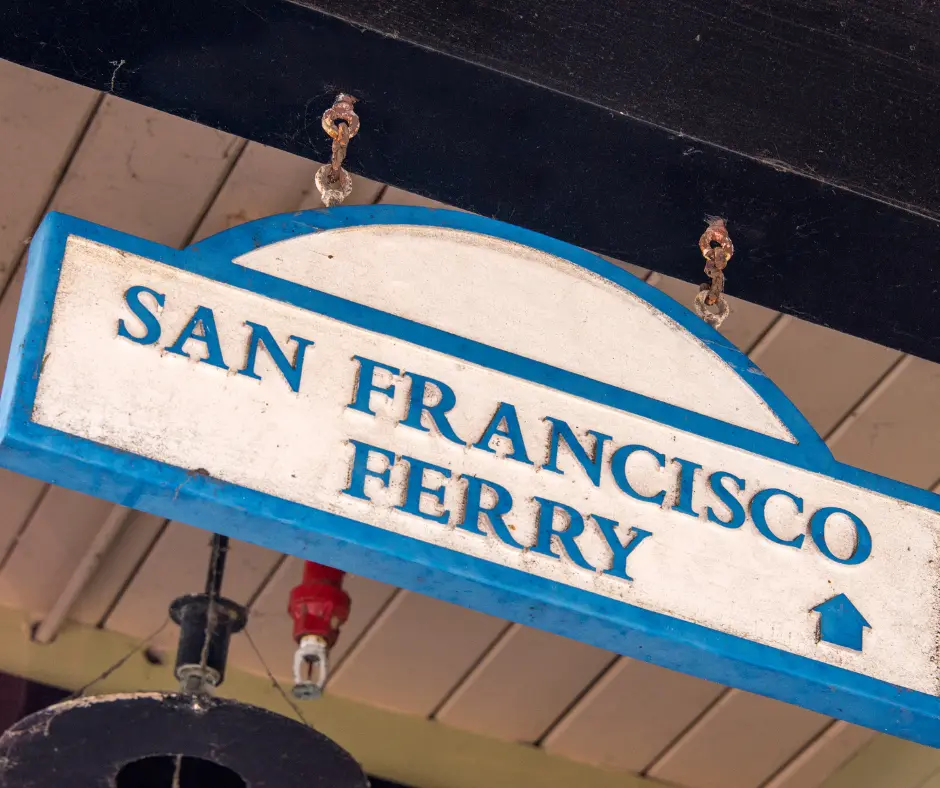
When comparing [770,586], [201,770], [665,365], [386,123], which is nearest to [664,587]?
[770,586]

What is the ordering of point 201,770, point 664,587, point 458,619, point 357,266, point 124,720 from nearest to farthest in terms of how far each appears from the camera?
point 664,587 → point 357,266 → point 124,720 → point 201,770 → point 458,619

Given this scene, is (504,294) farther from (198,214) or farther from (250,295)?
(198,214)

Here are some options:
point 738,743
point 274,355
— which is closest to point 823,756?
point 738,743

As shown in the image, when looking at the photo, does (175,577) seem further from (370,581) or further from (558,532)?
(558,532)

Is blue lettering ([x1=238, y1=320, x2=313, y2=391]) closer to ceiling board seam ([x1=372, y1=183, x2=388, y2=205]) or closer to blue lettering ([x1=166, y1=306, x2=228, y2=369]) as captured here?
blue lettering ([x1=166, y1=306, x2=228, y2=369])

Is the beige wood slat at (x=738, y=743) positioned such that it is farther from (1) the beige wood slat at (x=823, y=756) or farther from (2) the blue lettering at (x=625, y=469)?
(2) the blue lettering at (x=625, y=469)

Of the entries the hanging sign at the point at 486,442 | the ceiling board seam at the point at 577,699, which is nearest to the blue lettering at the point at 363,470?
the hanging sign at the point at 486,442
